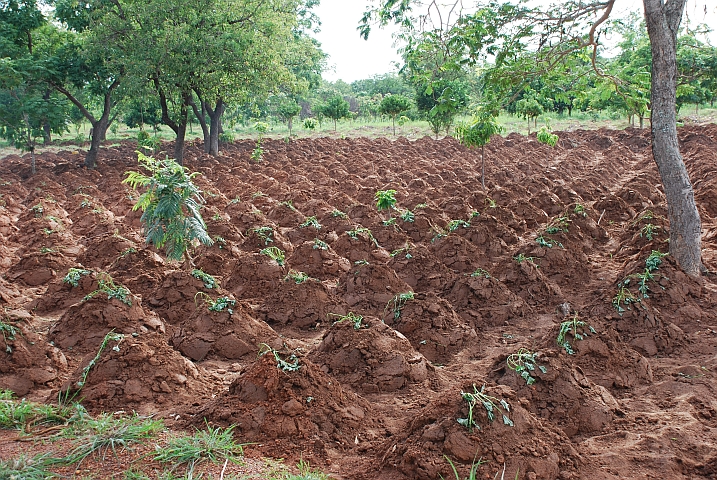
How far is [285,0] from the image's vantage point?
2267 cm

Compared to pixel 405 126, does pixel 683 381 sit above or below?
below

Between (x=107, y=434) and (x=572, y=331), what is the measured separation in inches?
151

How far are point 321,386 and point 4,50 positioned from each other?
1972 cm

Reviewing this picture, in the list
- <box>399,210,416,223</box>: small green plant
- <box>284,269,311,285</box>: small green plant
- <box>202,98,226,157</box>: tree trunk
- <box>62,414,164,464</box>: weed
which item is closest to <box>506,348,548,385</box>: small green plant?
<box>62,414,164,464</box>: weed

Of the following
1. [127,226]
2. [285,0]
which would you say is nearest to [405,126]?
[285,0]

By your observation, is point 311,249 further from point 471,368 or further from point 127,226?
point 127,226

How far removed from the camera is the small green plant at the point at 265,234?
9516mm

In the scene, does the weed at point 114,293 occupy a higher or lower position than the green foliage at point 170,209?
lower

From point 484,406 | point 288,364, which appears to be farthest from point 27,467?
point 484,406

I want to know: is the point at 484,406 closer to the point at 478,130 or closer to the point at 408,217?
the point at 408,217

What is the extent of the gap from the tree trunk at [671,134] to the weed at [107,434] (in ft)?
20.4

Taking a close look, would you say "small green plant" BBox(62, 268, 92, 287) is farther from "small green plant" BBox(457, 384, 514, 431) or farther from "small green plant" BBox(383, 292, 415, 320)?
"small green plant" BBox(457, 384, 514, 431)

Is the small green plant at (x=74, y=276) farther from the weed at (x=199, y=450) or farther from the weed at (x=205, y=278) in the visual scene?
the weed at (x=199, y=450)

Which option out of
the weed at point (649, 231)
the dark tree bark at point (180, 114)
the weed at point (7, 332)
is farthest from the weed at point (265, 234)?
the dark tree bark at point (180, 114)
